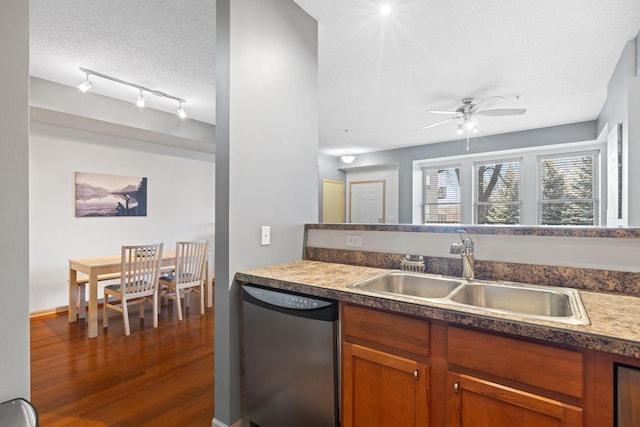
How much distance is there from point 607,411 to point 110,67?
4032 mm

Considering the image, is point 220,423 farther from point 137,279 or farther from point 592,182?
point 592,182

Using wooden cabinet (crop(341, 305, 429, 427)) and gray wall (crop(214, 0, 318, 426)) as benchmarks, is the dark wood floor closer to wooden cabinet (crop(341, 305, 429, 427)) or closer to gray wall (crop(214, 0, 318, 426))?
gray wall (crop(214, 0, 318, 426))

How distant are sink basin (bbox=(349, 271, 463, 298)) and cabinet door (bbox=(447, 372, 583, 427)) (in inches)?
21.2

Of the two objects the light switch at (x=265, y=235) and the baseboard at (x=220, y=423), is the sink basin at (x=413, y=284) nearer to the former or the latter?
the light switch at (x=265, y=235)

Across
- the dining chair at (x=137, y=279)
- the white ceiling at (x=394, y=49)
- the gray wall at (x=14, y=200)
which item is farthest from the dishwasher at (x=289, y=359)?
the dining chair at (x=137, y=279)

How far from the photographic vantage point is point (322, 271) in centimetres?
181

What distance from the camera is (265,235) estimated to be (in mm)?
1921

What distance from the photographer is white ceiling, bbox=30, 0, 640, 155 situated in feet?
7.05

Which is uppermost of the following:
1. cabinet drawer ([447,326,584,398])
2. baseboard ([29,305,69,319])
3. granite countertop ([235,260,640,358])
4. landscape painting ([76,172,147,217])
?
landscape painting ([76,172,147,217])

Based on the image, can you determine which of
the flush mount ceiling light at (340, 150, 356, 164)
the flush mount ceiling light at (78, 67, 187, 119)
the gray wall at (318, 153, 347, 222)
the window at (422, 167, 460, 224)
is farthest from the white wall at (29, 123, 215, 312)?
the window at (422, 167, 460, 224)

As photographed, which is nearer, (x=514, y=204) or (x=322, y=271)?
(x=322, y=271)

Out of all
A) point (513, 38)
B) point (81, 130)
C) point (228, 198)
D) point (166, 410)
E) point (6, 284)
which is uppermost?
point (513, 38)

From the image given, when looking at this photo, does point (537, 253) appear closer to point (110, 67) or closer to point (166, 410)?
point (166, 410)

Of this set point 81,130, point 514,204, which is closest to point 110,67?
point 81,130
